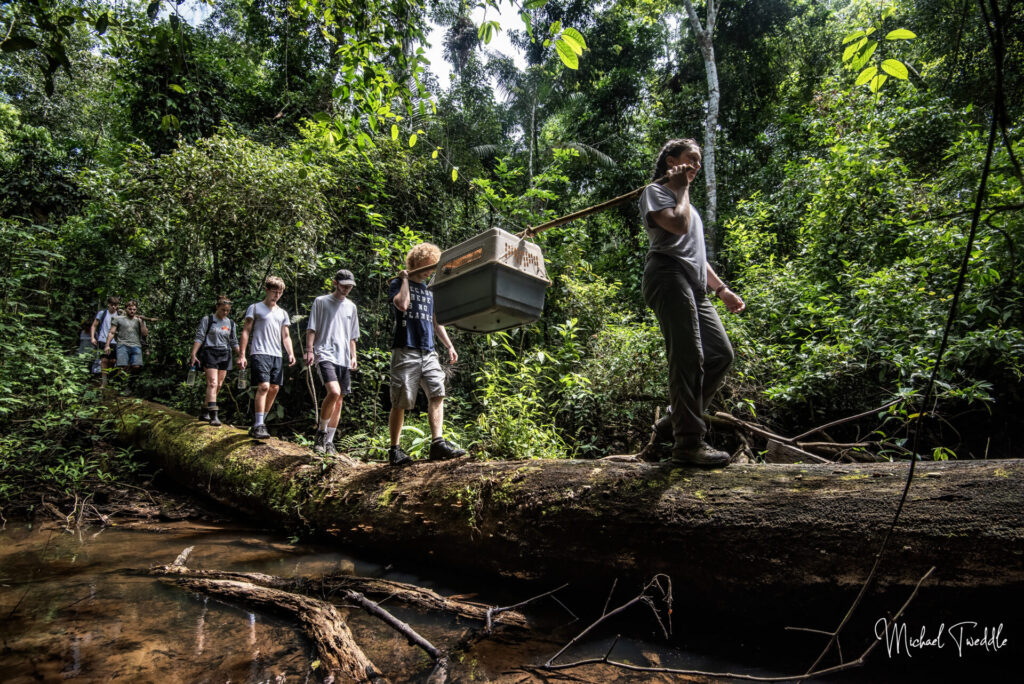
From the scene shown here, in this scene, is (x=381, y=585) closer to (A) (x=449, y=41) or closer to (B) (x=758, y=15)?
(B) (x=758, y=15)

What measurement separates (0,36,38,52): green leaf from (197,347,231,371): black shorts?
5.18 metres

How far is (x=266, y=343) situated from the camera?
555cm

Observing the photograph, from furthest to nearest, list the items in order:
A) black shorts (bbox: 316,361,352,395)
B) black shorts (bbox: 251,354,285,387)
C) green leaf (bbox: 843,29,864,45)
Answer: black shorts (bbox: 251,354,285,387) < black shorts (bbox: 316,361,352,395) < green leaf (bbox: 843,29,864,45)

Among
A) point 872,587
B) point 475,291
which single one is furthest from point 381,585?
point 872,587

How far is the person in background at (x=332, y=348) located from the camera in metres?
4.75

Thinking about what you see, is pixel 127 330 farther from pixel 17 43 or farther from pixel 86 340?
pixel 17 43

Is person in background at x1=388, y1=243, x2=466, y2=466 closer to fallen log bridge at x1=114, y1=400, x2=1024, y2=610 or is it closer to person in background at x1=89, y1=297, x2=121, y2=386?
fallen log bridge at x1=114, y1=400, x2=1024, y2=610

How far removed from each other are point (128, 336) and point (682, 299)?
9745 mm

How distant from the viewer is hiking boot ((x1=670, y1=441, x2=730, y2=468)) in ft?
8.35

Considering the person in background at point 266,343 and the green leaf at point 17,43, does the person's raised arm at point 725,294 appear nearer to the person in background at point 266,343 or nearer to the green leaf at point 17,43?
the green leaf at point 17,43

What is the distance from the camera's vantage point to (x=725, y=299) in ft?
9.86

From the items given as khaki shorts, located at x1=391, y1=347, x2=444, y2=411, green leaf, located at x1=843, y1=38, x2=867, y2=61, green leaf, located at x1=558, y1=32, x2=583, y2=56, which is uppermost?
green leaf, located at x1=558, y1=32, x2=583, y2=56

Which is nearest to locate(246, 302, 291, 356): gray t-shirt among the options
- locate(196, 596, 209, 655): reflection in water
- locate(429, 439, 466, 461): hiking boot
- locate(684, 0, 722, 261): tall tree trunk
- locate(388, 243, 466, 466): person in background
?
locate(388, 243, 466, 466): person in background

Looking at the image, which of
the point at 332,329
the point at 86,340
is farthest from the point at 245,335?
the point at 86,340
